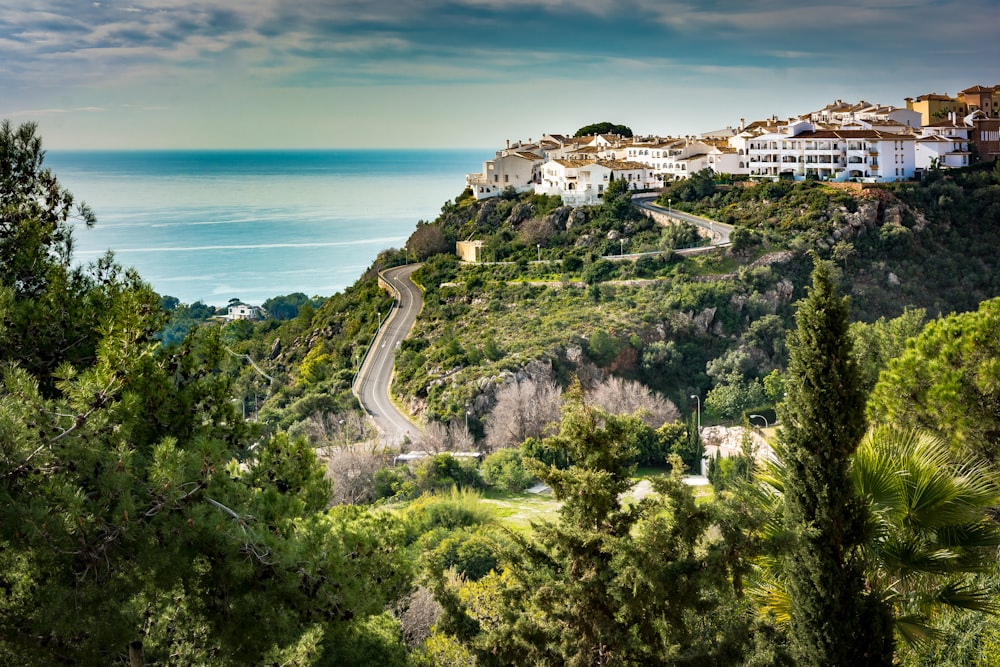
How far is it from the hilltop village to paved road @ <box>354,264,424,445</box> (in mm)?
8964

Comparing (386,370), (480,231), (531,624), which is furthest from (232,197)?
(531,624)

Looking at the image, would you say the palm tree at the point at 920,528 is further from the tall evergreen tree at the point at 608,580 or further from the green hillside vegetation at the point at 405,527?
the tall evergreen tree at the point at 608,580

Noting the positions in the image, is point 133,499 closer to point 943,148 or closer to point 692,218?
point 692,218

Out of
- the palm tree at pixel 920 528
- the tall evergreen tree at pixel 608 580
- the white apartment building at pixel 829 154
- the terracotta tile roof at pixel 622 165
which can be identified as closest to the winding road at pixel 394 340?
the terracotta tile roof at pixel 622 165

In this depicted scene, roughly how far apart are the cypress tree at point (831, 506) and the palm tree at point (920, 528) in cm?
23

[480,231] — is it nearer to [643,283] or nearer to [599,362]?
[643,283]

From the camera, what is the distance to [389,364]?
A: 37.3 meters

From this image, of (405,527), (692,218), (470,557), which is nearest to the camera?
(405,527)

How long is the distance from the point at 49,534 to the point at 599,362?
97.6 ft

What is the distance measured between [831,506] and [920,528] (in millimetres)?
869

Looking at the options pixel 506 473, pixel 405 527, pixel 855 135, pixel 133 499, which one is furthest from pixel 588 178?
pixel 133 499

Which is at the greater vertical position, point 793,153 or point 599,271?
point 793,153

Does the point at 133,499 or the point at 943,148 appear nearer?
the point at 133,499

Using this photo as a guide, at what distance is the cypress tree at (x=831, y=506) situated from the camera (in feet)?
23.7
